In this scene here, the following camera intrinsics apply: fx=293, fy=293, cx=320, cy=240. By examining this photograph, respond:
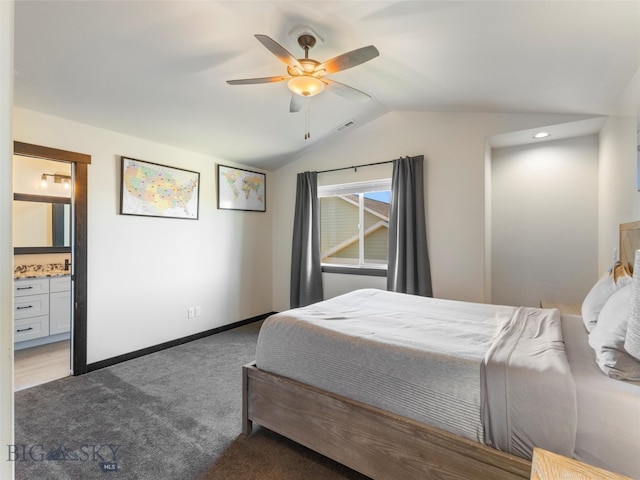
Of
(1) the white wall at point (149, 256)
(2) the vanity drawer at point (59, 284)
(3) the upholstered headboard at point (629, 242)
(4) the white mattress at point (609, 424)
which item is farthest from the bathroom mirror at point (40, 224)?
(3) the upholstered headboard at point (629, 242)

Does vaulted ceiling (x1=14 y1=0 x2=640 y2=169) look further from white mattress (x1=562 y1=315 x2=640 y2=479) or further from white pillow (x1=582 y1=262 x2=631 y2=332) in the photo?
white mattress (x1=562 y1=315 x2=640 y2=479)

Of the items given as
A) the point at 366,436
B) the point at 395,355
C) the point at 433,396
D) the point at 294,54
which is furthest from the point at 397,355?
the point at 294,54

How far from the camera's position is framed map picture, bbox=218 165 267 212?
12.8 feet

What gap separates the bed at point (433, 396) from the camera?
3.41 ft

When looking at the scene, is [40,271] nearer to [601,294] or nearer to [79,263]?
[79,263]

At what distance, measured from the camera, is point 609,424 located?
1.01 m

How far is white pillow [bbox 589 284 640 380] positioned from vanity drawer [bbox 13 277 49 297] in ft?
15.9

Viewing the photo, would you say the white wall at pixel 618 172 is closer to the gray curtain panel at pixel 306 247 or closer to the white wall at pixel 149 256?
the gray curtain panel at pixel 306 247

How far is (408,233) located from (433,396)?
7.35 ft

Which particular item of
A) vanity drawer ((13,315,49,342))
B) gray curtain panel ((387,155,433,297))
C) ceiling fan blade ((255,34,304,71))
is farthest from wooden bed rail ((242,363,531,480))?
vanity drawer ((13,315,49,342))

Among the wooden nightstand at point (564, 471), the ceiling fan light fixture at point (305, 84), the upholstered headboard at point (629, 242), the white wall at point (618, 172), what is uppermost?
the ceiling fan light fixture at point (305, 84)

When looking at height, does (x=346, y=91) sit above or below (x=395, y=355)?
above

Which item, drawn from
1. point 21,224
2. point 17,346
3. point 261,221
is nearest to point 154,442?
point 17,346

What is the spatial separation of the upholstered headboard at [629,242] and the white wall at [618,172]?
60 mm
